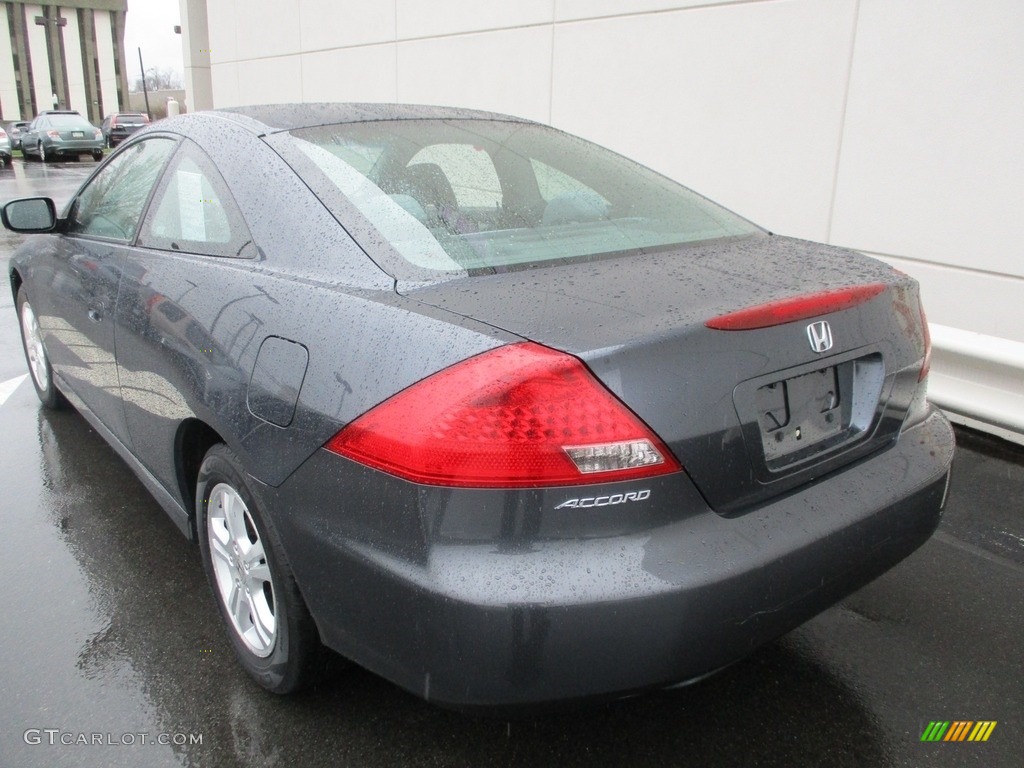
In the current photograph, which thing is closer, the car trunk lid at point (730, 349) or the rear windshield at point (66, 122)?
the car trunk lid at point (730, 349)

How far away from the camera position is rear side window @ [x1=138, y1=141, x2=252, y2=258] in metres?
2.43

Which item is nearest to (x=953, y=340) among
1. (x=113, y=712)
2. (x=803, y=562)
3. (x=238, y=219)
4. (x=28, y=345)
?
(x=803, y=562)

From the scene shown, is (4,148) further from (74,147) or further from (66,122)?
(66,122)

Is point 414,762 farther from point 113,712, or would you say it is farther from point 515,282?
point 515,282

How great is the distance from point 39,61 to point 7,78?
323 centimetres

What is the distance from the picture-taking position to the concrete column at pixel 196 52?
15.8 meters

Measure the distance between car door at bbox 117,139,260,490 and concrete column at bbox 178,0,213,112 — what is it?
1455 centimetres

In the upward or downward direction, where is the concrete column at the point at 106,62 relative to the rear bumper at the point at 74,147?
upward

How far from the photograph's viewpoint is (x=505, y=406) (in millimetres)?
1622

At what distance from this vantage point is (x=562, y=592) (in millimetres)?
1584

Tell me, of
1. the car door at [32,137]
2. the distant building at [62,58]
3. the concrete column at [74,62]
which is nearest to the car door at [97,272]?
the car door at [32,137]

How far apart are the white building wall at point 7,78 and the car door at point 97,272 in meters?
73.3

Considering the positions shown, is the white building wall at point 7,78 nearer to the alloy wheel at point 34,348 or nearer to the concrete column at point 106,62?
the concrete column at point 106,62

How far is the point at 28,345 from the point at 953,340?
506 cm
